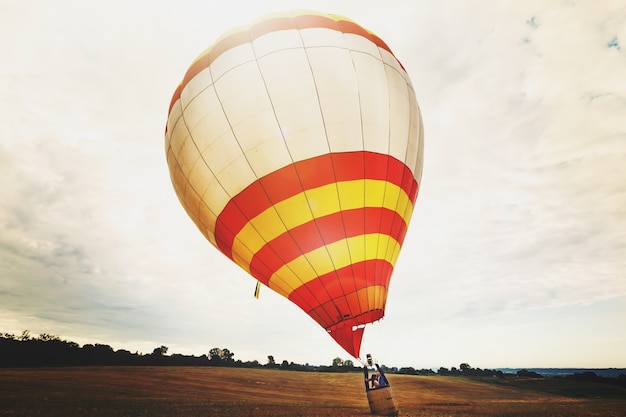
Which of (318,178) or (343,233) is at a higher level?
(318,178)

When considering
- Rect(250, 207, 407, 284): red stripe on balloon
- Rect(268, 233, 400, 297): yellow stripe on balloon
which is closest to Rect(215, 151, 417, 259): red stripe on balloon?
Rect(250, 207, 407, 284): red stripe on balloon

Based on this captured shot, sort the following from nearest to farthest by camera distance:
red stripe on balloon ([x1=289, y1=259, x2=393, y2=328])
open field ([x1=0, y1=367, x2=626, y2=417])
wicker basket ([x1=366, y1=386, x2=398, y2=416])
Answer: wicker basket ([x1=366, y1=386, x2=398, y2=416])
red stripe on balloon ([x1=289, y1=259, x2=393, y2=328])
open field ([x1=0, y1=367, x2=626, y2=417])

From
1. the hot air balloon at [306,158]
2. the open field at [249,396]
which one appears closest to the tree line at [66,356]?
the open field at [249,396]

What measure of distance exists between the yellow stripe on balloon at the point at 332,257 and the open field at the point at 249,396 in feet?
41.6

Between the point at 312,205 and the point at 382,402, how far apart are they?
158 inches

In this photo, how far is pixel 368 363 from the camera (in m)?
6.27

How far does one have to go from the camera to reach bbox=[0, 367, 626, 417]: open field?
16.5 meters

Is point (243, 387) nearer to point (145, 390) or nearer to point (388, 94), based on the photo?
point (145, 390)

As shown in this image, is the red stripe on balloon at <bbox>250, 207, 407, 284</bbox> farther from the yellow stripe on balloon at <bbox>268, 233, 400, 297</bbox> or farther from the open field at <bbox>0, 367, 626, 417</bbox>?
the open field at <bbox>0, 367, 626, 417</bbox>

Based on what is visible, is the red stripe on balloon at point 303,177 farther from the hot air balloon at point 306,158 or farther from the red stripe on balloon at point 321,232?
the red stripe on balloon at point 321,232

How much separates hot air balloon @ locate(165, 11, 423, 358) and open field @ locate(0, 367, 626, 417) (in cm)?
1285

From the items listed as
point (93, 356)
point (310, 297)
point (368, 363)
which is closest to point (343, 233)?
point (310, 297)

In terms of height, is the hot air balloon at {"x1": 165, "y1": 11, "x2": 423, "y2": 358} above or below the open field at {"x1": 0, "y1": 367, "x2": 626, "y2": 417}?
above

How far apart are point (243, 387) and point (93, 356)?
29111 mm
